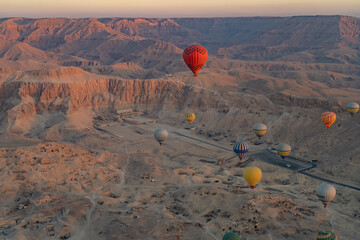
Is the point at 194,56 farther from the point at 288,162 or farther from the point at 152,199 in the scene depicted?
the point at 152,199

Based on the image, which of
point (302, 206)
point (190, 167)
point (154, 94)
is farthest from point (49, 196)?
point (154, 94)

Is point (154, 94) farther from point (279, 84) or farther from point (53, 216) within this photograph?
point (53, 216)

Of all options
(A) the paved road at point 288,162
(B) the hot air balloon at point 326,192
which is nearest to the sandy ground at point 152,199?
(A) the paved road at point 288,162

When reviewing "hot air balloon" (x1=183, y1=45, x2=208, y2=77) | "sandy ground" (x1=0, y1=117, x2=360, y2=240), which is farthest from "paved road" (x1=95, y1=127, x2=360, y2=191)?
"hot air balloon" (x1=183, y1=45, x2=208, y2=77)

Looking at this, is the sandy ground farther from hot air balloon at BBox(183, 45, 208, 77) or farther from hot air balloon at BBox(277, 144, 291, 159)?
hot air balloon at BBox(183, 45, 208, 77)

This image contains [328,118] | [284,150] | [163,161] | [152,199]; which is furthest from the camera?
[328,118]

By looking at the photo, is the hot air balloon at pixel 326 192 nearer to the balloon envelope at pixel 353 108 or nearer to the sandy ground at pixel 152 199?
the sandy ground at pixel 152 199

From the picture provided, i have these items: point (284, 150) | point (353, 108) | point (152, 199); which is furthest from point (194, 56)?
point (353, 108)

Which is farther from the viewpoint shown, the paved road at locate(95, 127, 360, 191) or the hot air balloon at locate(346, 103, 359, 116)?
the hot air balloon at locate(346, 103, 359, 116)
